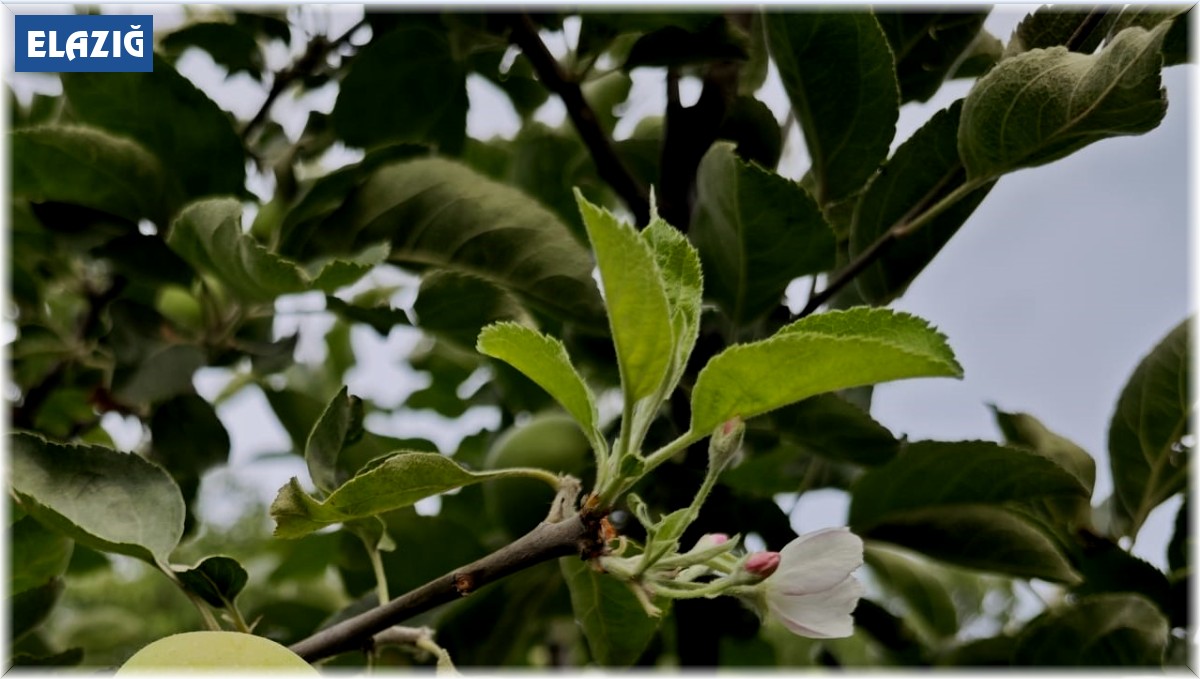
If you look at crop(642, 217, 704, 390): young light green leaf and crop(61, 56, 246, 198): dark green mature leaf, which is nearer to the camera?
crop(642, 217, 704, 390): young light green leaf

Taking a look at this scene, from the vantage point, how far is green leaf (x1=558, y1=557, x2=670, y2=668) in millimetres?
555

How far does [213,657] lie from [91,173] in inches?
18.5

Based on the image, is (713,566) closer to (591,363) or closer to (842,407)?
(842,407)

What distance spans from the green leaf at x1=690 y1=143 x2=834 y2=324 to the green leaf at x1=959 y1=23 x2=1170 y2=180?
3.8 inches

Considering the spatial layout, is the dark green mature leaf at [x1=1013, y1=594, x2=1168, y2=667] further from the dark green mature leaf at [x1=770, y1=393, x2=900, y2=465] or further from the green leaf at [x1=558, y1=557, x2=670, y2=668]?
the green leaf at [x1=558, y1=557, x2=670, y2=668]

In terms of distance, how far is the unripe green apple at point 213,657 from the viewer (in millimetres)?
419

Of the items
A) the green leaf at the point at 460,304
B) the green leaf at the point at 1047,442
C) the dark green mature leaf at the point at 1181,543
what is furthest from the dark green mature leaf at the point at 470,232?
the dark green mature leaf at the point at 1181,543

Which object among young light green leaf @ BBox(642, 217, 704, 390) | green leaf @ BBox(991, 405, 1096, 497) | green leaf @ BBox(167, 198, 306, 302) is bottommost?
green leaf @ BBox(991, 405, 1096, 497)

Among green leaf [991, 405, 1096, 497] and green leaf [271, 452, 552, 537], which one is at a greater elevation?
green leaf [271, 452, 552, 537]

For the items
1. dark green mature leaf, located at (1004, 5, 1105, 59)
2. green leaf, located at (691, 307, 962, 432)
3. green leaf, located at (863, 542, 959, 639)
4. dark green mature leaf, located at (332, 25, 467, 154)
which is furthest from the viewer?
green leaf, located at (863, 542, 959, 639)

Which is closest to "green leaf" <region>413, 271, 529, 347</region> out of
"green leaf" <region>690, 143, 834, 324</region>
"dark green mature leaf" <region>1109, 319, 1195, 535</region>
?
"green leaf" <region>690, 143, 834, 324</region>

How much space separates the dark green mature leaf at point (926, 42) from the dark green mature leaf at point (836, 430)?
25 cm

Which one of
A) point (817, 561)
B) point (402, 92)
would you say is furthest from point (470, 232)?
point (817, 561)

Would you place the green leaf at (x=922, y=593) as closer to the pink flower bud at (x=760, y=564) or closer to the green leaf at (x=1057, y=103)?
the green leaf at (x=1057, y=103)
